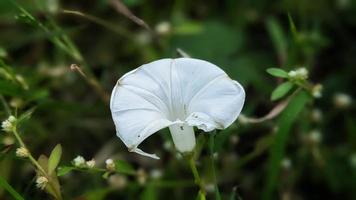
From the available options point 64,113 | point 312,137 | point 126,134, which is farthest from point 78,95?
point 126,134

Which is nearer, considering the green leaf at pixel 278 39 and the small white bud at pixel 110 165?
the small white bud at pixel 110 165

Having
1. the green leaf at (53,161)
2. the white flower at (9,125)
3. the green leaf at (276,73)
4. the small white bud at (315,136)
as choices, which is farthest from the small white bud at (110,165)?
the small white bud at (315,136)

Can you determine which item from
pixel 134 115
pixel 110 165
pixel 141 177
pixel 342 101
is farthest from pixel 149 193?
pixel 342 101

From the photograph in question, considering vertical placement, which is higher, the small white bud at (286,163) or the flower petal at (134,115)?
the flower petal at (134,115)

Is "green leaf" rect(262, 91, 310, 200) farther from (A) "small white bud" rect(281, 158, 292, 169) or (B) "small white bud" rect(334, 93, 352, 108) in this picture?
(B) "small white bud" rect(334, 93, 352, 108)

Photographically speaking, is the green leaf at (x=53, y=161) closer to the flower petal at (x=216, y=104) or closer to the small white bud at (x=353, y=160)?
the flower petal at (x=216, y=104)

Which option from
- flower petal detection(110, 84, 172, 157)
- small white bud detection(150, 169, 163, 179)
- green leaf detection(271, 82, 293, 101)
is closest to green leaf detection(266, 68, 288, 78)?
green leaf detection(271, 82, 293, 101)

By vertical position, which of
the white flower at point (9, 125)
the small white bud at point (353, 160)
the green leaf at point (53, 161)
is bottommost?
the small white bud at point (353, 160)

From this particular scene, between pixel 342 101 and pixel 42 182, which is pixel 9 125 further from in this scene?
pixel 342 101
